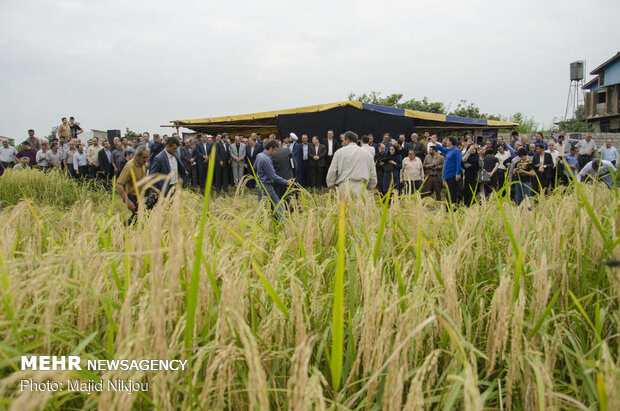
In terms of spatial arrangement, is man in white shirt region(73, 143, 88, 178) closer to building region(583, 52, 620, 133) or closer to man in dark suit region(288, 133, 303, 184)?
man in dark suit region(288, 133, 303, 184)

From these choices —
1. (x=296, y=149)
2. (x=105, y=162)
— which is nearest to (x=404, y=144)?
(x=296, y=149)

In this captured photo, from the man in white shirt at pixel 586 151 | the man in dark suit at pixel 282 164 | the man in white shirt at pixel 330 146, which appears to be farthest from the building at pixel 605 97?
the man in dark suit at pixel 282 164

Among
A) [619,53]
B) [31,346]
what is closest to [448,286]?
[31,346]

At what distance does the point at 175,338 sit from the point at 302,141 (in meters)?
10.8

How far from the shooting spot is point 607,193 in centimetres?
281

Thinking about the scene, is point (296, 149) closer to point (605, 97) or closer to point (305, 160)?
point (305, 160)

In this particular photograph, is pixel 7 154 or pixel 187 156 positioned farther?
pixel 7 154

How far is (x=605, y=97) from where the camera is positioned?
35562mm

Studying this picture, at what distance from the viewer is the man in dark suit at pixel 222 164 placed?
11670 mm

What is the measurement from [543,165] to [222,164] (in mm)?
8341

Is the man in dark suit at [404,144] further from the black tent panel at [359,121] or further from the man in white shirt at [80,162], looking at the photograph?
the man in white shirt at [80,162]

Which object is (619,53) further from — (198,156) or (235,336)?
(235,336)

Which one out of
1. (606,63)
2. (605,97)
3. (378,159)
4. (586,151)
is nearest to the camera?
(378,159)

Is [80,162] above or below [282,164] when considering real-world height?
above
